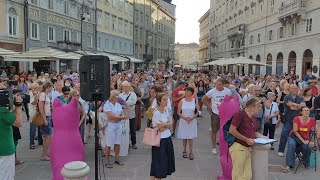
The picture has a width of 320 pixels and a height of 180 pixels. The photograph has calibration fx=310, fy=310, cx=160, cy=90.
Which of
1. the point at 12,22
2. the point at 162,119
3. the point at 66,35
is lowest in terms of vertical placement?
the point at 162,119

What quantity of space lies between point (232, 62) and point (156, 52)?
4587 cm

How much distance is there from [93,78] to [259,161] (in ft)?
10.4

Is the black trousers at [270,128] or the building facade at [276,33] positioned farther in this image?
the building facade at [276,33]

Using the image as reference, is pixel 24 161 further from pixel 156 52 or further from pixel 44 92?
pixel 156 52

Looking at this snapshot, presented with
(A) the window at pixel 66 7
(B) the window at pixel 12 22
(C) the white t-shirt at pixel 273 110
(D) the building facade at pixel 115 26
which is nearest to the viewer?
(C) the white t-shirt at pixel 273 110

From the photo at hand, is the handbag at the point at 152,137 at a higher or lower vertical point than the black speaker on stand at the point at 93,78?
lower

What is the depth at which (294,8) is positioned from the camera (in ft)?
93.0

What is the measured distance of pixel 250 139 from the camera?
16.3 ft

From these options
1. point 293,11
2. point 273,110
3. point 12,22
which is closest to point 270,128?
point 273,110

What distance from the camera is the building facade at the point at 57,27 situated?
25266 mm

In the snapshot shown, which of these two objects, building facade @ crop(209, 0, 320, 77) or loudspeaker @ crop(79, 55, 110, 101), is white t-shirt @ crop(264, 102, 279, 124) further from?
building facade @ crop(209, 0, 320, 77)

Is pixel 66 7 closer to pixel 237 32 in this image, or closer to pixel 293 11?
pixel 293 11

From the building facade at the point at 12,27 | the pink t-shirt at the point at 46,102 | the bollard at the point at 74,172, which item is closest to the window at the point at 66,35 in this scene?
the building facade at the point at 12,27

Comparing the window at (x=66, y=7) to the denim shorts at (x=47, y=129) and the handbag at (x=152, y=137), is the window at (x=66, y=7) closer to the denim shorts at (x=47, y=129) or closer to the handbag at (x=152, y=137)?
the denim shorts at (x=47, y=129)
